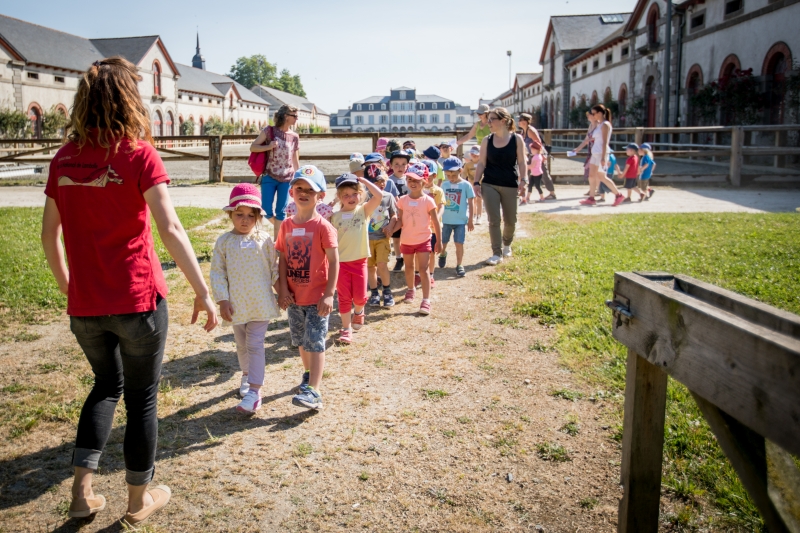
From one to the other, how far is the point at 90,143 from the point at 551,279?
526 centimetres

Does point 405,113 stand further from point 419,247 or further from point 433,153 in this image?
point 419,247

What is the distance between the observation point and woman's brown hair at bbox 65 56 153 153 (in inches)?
101

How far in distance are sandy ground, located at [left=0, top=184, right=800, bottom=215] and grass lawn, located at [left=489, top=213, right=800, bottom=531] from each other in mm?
1345

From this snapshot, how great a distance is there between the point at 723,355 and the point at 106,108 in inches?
96.7

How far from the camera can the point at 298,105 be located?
10869cm

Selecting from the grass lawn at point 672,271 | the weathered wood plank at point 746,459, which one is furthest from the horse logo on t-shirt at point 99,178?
the grass lawn at point 672,271

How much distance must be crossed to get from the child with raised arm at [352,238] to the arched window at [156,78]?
60.4 meters

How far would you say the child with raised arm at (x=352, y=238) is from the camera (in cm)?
508

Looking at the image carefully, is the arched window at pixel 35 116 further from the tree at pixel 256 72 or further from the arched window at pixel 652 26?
the tree at pixel 256 72

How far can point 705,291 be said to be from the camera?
2.19 meters

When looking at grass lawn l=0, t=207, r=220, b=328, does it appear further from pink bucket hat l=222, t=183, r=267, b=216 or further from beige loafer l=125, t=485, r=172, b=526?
beige loafer l=125, t=485, r=172, b=526

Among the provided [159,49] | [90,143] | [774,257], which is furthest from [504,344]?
[159,49]

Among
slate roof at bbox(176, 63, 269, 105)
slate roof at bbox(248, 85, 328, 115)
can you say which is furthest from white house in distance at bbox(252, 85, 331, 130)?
slate roof at bbox(176, 63, 269, 105)

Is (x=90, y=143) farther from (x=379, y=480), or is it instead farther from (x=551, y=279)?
(x=551, y=279)
